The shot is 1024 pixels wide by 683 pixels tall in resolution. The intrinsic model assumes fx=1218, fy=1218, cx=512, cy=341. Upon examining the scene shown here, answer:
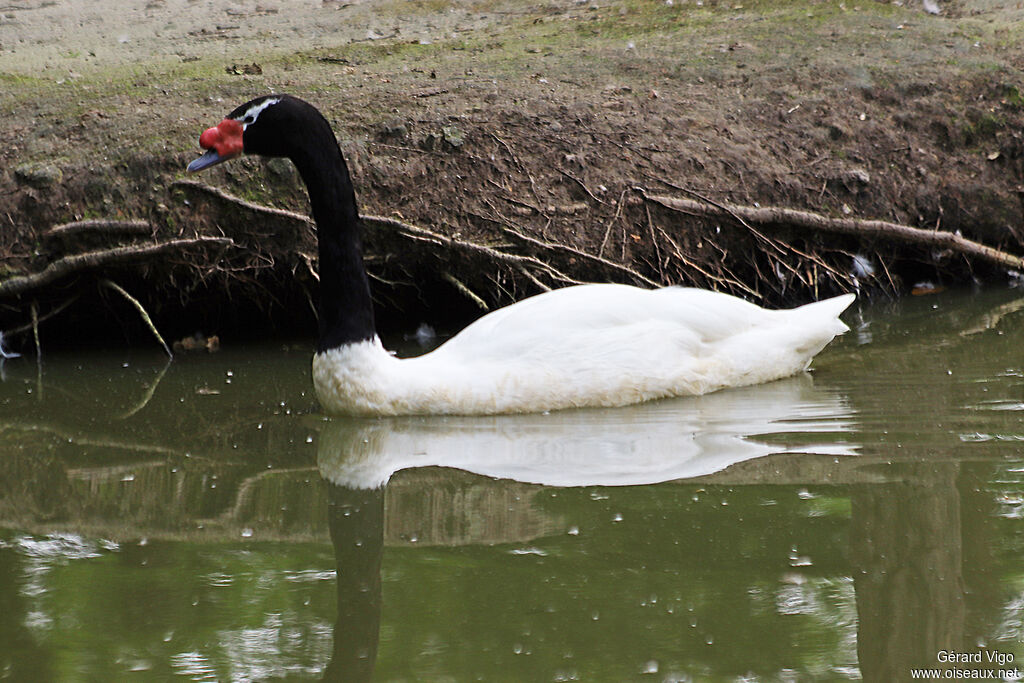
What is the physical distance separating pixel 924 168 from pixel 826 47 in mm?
1609

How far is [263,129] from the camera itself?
5.68 m

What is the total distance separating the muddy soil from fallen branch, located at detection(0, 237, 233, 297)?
0.03 m

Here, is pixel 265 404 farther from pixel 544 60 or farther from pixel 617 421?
pixel 544 60

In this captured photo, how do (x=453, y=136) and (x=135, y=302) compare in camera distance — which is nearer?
(x=135, y=302)

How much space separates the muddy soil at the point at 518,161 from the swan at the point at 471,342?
1664 millimetres

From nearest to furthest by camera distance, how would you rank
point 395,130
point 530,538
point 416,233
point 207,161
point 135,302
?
point 530,538, point 207,161, point 135,302, point 416,233, point 395,130

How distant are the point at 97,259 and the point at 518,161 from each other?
2709 millimetres

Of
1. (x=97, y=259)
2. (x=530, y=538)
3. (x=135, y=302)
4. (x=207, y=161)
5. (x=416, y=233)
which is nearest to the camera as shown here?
(x=530, y=538)

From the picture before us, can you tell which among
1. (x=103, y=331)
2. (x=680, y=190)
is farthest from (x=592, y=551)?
(x=103, y=331)

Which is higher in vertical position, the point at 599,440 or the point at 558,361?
the point at 558,361

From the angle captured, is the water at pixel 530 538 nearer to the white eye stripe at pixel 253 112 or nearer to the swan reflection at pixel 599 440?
the swan reflection at pixel 599 440

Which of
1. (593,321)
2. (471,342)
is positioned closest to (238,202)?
(471,342)

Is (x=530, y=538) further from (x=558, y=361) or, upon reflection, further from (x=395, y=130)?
(x=395, y=130)

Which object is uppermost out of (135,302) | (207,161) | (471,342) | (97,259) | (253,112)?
(253,112)
